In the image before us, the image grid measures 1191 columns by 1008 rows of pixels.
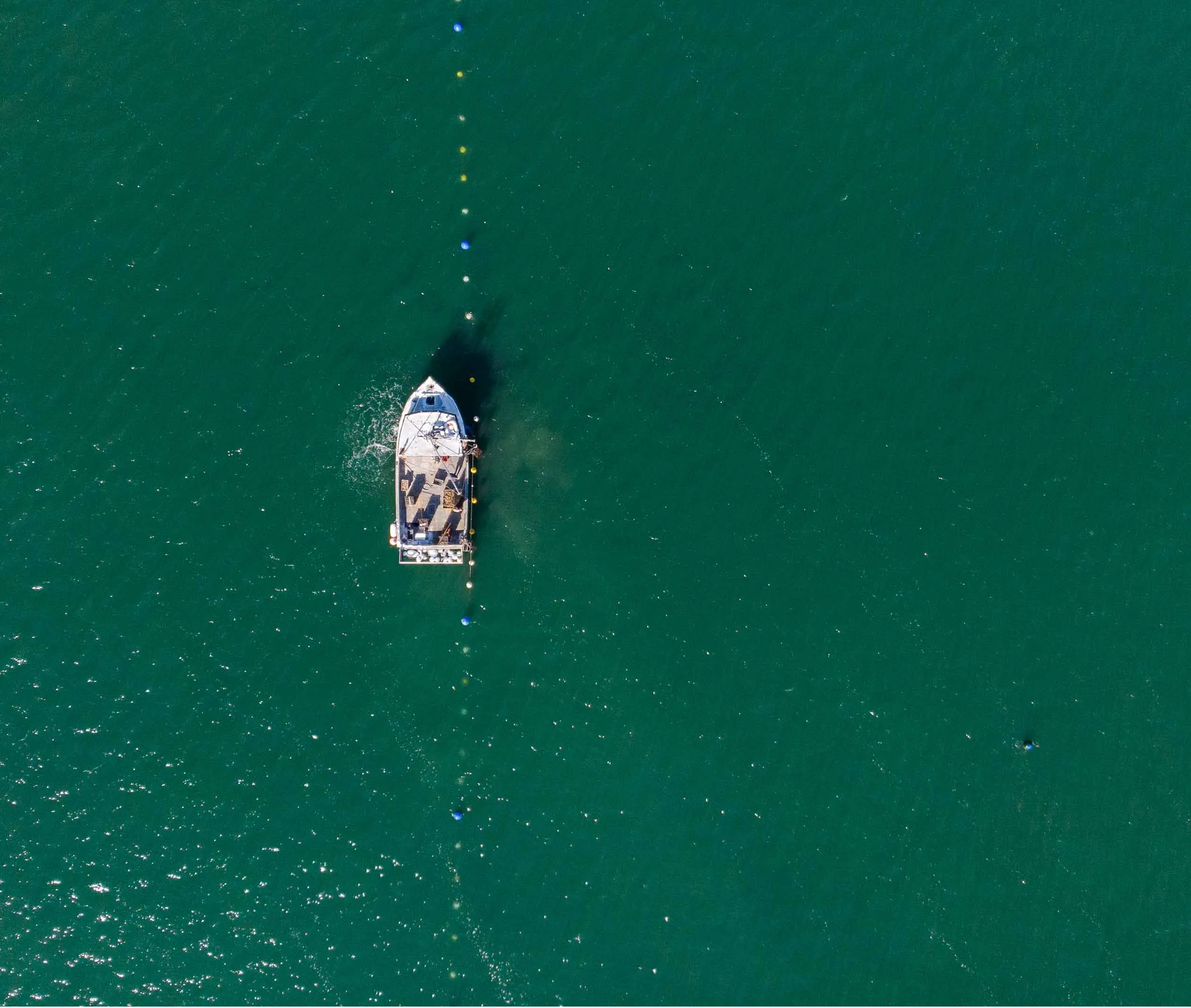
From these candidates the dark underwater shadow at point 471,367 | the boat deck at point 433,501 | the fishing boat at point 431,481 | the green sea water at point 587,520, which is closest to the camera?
the fishing boat at point 431,481

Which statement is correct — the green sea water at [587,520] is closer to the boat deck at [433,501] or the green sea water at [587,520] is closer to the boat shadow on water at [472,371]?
the boat shadow on water at [472,371]

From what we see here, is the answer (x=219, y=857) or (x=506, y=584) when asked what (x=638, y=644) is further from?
(x=219, y=857)

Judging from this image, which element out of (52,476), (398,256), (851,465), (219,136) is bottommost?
(52,476)

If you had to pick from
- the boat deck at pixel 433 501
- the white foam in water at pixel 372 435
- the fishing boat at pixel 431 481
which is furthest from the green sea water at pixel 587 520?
the boat deck at pixel 433 501

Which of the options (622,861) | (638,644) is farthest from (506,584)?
(622,861)

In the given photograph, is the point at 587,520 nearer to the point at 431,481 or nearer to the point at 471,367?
the point at 431,481

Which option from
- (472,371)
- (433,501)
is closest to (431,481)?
(433,501)

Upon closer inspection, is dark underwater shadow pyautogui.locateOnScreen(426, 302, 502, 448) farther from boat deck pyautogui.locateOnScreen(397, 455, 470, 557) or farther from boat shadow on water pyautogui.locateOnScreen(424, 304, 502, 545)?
boat deck pyautogui.locateOnScreen(397, 455, 470, 557)
